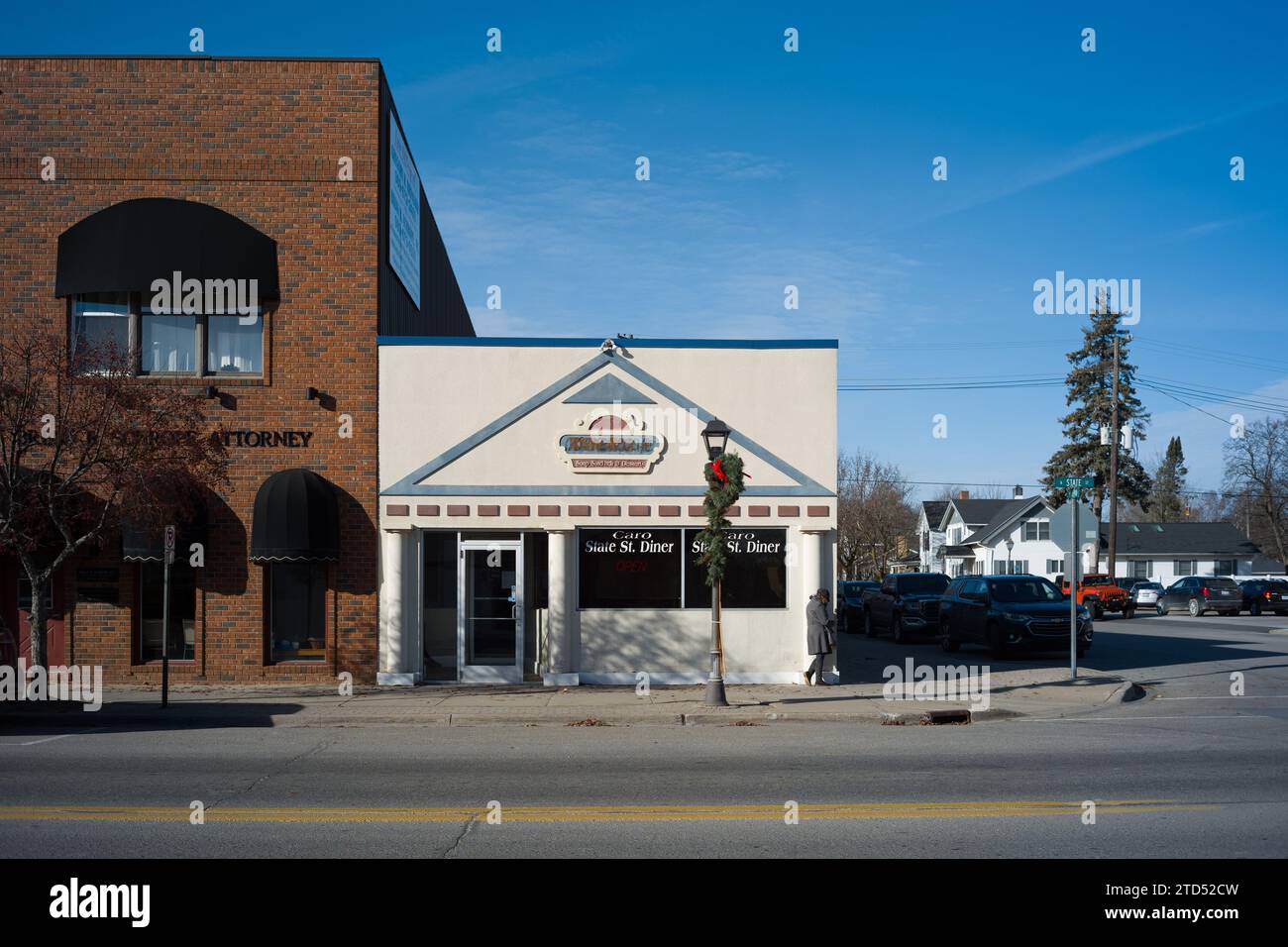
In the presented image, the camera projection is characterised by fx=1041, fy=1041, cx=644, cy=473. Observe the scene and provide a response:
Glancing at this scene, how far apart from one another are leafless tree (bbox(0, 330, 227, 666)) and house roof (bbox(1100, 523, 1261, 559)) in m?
57.1

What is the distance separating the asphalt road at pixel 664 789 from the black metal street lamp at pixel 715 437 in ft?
13.5

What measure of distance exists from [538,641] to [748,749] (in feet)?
22.0

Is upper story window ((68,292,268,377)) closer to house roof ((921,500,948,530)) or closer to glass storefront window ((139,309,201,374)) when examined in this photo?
glass storefront window ((139,309,201,374))

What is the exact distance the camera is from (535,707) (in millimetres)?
15281

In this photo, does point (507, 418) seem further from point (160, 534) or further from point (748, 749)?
point (748, 749)

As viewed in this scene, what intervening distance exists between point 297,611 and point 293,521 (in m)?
2.05

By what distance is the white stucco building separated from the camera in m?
17.7

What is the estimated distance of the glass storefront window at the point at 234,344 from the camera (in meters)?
17.8

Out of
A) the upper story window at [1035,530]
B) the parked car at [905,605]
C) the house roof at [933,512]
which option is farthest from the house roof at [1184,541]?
the parked car at [905,605]

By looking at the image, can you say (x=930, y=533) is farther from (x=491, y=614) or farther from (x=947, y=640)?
(x=491, y=614)

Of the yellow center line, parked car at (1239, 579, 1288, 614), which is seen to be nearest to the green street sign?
the yellow center line

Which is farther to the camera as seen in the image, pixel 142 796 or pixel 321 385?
pixel 321 385

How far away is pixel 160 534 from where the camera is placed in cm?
1633
